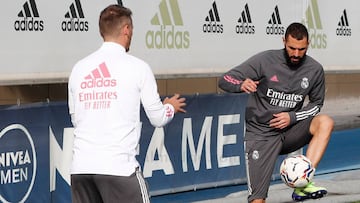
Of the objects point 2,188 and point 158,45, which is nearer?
point 2,188

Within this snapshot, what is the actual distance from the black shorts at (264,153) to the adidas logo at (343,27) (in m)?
4.87

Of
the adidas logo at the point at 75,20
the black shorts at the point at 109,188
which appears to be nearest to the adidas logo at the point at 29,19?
the adidas logo at the point at 75,20

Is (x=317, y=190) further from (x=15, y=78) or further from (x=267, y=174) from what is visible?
(x=15, y=78)

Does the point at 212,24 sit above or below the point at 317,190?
above

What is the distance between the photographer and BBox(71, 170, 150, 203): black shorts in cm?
622

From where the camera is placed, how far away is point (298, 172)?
8648 millimetres

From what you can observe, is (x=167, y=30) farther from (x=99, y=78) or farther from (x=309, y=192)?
(x=99, y=78)

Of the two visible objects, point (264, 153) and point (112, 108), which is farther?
point (264, 153)

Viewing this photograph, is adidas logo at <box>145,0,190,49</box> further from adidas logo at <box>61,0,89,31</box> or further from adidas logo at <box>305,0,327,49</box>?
adidas logo at <box>305,0,327,49</box>

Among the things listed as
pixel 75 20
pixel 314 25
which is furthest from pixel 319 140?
pixel 314 25

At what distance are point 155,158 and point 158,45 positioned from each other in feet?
3.80

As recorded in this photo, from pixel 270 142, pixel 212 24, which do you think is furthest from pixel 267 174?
pixel 212 24

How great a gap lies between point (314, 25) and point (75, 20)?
419 centimetres

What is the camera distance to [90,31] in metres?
9.95
